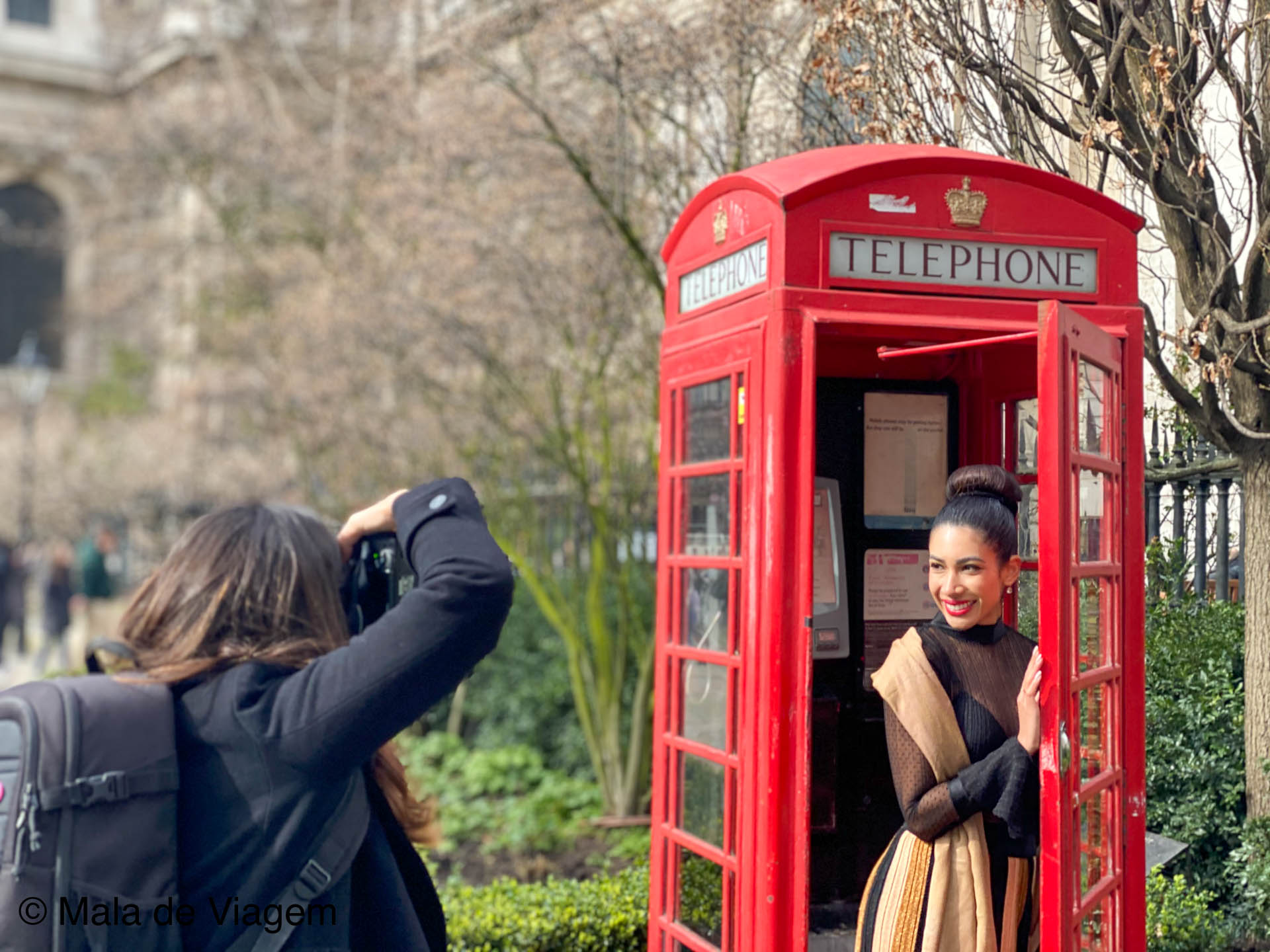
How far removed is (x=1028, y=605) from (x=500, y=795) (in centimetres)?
592

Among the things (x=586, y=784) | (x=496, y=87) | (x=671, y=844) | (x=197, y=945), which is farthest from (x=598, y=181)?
(x=197, y=945)

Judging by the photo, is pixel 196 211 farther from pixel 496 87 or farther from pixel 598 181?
pixel 598 181

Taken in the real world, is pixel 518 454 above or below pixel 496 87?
below

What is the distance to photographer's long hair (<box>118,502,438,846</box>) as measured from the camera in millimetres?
2258

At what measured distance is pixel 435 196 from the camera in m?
9.09

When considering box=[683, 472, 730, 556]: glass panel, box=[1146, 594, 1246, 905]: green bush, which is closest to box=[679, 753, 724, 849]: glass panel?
box=[683, 472, 730, 556]: glass panel

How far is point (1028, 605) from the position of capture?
3.91m

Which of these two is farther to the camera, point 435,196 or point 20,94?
point 20,94

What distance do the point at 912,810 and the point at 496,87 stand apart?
281 inches

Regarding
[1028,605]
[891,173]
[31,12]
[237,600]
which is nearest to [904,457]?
[1028,605]

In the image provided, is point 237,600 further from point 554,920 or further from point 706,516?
point 554,920

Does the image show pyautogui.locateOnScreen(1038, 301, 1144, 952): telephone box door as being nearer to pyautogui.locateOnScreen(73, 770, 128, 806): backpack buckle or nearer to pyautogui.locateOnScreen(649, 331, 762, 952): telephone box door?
pyautogui.locateOnScreen(649, 331, 762, 952): telephone box door

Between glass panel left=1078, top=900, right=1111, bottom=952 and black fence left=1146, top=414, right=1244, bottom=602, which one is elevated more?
black fence left=1146, top=414, right=1244, bottom=602

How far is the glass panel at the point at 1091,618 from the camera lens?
10.6 feet
